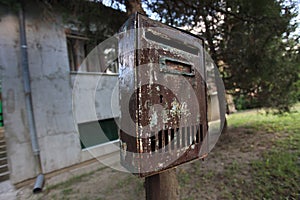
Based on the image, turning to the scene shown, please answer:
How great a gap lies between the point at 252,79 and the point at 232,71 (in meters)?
0.38

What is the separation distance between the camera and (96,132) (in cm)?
444

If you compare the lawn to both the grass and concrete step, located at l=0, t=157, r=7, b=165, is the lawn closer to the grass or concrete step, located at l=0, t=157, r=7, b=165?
the grass

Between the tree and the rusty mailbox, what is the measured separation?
1740mm

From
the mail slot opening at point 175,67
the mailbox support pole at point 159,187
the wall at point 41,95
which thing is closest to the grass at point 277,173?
the mailbox support pole at point 159,187

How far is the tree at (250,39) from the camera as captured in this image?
83.5 inches

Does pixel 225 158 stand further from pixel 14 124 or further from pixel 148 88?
pixel 14 124

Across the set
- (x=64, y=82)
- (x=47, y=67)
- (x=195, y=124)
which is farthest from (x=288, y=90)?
(x=47, y=67)

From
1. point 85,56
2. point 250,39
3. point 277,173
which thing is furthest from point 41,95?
point 277,173

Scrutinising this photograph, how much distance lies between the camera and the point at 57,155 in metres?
3.64

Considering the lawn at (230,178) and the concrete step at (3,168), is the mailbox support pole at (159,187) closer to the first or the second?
the lawn at (230,178)

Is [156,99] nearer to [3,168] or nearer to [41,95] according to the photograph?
[41,95]

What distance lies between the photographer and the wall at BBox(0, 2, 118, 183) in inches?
126

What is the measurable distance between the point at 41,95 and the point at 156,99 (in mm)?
3764

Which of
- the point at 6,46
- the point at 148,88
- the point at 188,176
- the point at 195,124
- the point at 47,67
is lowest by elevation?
the point at 188,176
